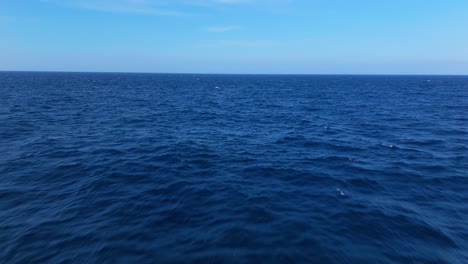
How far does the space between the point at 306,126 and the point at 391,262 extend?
23.5m

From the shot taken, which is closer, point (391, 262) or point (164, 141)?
point (391, 262)

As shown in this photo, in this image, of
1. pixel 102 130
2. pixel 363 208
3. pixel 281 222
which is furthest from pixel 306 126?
pixel 102 130

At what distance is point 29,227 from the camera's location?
36.2 ft

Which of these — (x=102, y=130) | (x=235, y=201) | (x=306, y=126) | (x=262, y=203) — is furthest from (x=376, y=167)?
(x=102, y=130)

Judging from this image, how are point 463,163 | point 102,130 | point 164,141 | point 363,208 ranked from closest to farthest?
1. point 363,208
2. point 463,163
3. point 164,141
4. point 102,130

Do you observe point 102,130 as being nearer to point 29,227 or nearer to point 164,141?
point 164,141

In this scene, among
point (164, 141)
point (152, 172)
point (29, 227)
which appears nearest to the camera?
point (29, 227)

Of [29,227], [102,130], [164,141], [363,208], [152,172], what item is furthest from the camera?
[102,130]

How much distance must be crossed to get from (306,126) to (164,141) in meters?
17.5

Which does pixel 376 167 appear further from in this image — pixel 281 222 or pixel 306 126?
pixel 306 126

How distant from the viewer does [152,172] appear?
17250mm

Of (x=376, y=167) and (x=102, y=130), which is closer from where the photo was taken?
(x=376, y=167)

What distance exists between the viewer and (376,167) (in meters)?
18.2

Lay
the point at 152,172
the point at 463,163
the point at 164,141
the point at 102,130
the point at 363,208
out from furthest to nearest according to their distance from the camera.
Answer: the point at 102,130 → the point at 164,141 → the point at 463,163 → the point at 152,172 → the point at 363,208
